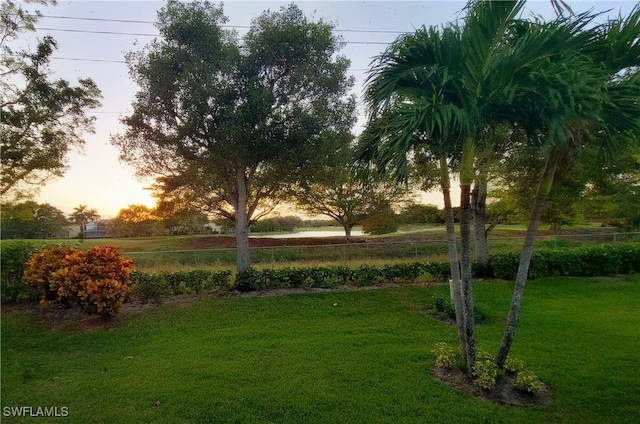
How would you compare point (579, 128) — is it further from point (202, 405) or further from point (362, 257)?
point (362, 257)

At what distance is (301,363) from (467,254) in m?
2.40

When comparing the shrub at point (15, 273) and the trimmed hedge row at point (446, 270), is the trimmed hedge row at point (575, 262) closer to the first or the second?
the trimmed hedge row at point (446, 270)

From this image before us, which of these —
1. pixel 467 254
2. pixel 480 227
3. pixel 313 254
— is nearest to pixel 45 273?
pixel 313 254

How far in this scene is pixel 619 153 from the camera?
3660 millimetres

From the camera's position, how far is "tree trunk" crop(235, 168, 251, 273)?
8227 millimetres

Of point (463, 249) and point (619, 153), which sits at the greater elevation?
point (619, 153)

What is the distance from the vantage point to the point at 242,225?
332 inches

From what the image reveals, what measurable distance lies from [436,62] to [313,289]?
581 centimetres

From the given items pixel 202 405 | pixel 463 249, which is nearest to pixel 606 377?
pixel 463 249

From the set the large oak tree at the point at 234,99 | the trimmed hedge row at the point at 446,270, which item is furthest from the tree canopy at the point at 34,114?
the trimmed hedge row at the point at 446,270

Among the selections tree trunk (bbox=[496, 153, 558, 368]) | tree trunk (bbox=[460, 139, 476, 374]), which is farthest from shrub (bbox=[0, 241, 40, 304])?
tree trunk (bbox=[496, 153, 558, 368])

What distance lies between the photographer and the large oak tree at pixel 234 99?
724 cm

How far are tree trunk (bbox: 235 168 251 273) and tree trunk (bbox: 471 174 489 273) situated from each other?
6.41m

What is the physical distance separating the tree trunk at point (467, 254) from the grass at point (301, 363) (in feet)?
1.84
